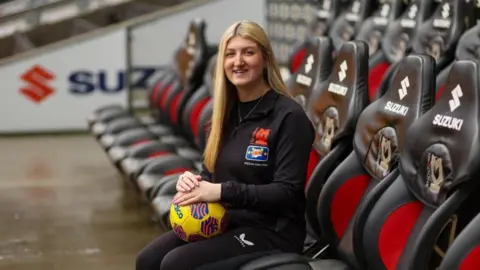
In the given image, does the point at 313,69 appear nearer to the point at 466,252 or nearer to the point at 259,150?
the point at 259,150

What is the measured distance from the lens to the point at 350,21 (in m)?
5.58

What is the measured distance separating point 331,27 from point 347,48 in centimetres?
249

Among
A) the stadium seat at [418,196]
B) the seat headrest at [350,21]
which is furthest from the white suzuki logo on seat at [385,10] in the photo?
the stadium seat at [418,196]

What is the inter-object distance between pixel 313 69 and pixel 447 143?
1.30 m

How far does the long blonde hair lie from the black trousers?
268mm

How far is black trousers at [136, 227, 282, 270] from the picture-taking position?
2.61 meters

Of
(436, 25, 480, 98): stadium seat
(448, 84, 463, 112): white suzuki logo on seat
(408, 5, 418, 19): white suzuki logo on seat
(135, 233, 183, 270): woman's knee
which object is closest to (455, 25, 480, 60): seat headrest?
(436, 25, 480, 98): stadium seat

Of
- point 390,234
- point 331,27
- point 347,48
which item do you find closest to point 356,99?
point 347,48

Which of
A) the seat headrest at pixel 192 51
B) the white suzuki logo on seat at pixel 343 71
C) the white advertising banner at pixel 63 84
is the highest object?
the white suzuki logo on seat at pixel 343 71

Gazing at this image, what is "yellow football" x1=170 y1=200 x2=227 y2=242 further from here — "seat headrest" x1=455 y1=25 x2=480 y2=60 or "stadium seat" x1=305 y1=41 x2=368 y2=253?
"seat headrest" x1=455 y1=25 x2=480 y2=60

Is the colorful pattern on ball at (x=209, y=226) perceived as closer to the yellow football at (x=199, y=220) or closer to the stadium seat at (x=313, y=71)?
the yellow football at (x=199, y=220)

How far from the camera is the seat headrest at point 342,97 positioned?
3213mm

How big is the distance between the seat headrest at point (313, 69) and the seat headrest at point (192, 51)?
1.94 metres

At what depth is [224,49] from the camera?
279cm
